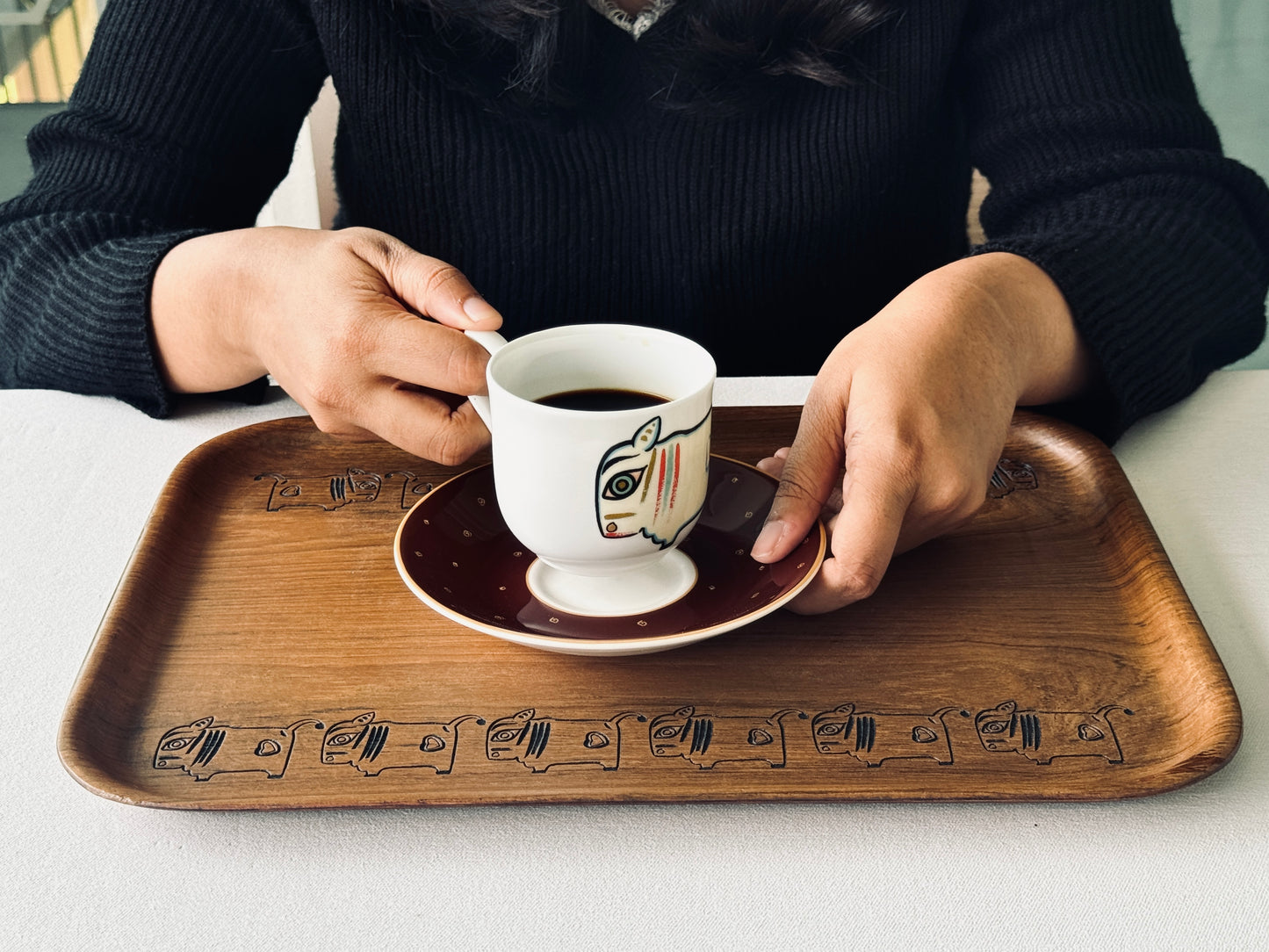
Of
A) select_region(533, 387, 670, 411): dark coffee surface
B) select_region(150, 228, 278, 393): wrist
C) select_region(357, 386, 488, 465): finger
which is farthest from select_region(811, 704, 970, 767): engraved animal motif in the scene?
select_region(150, 228, 278, 393): wrist

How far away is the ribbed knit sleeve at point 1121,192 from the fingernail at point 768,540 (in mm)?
360

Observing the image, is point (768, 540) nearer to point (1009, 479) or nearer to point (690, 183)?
point (1009, 479)

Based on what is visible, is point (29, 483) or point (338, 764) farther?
point (29, 483)

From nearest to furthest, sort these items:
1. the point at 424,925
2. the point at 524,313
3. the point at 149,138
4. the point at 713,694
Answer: the point at 424,925 < the point at 713,694 < the point at 149,138 < the point at 524,313

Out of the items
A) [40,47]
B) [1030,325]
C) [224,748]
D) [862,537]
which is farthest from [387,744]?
[40,47]

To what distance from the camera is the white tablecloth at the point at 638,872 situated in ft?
1.42

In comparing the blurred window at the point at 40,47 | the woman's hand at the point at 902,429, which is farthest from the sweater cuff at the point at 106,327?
the blurred window at the point at 40,47

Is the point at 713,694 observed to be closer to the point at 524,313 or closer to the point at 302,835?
the point at 302,835

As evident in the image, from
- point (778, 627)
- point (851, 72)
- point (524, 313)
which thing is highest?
point (851, 72)

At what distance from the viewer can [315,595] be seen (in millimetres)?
656

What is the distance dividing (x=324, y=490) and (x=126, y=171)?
1.39ft

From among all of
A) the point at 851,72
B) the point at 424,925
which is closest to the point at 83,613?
the point at 424,925

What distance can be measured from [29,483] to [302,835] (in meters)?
0.46

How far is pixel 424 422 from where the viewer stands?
2.36ft
